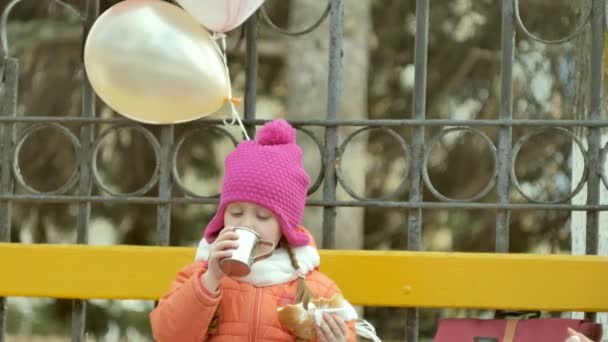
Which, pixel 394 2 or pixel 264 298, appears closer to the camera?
pixel 264 298

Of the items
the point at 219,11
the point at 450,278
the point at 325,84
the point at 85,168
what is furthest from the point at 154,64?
the point at 325,84

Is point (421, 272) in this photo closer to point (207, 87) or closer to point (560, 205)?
point (560, 205)

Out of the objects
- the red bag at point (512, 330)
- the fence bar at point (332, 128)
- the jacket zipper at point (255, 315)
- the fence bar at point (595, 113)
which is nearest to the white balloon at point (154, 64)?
the fence bar at point (332, 128)

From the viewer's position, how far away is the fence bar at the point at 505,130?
359cm

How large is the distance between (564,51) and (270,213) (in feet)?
17.9

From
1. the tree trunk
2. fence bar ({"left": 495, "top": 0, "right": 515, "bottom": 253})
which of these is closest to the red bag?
fence bar ({"left": 495, "top": 0, "right": 515, "bottom": 253})

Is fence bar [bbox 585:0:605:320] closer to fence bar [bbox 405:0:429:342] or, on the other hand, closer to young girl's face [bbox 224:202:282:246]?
fence bar [bbox 405:0:429:342]

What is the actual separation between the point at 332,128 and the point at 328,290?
2.14 ft

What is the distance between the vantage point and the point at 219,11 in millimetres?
3277

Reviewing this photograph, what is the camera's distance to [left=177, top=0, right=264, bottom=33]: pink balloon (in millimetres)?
3264

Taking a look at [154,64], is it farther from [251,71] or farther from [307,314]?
[307,314]

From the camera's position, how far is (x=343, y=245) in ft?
22.8

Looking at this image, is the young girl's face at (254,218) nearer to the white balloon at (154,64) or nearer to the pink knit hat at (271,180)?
the pink knit hat at (271,180)

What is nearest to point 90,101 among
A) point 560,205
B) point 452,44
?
point 560,205
